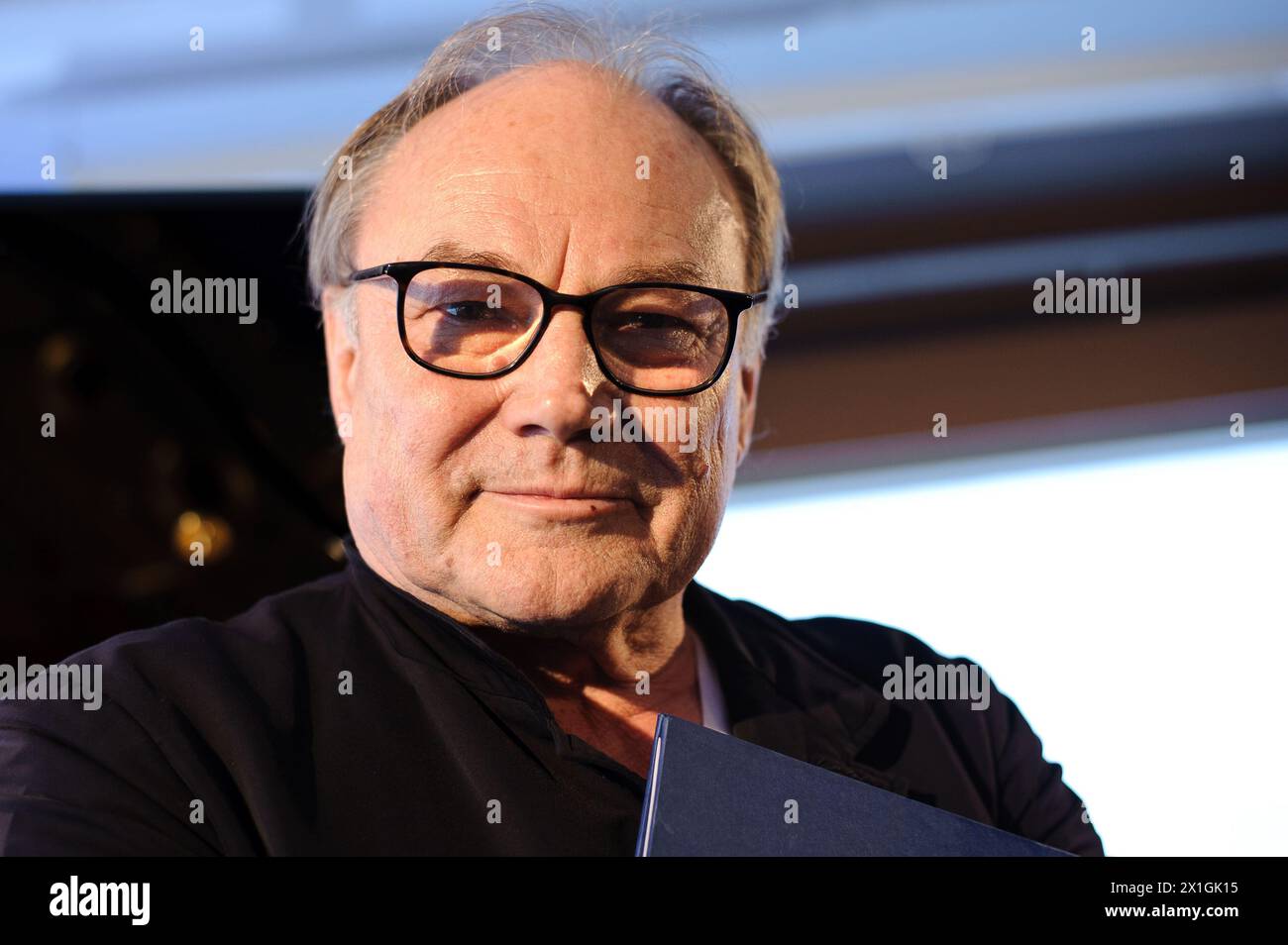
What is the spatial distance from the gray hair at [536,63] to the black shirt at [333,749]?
0.33 m

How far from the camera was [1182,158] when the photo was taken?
197 centimetres

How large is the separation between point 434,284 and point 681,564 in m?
0.35

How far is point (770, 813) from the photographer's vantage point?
3.11ft

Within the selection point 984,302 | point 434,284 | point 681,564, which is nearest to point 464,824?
point 681,564

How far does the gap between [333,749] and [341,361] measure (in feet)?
1.39

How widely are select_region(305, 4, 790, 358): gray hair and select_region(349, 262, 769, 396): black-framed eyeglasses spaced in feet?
0.47

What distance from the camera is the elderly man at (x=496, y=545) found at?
2.95 ft

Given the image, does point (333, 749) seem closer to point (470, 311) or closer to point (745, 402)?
point (470, 311)
